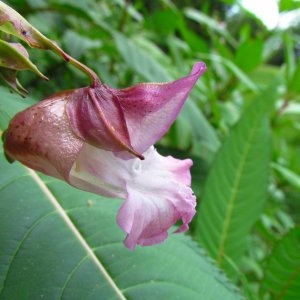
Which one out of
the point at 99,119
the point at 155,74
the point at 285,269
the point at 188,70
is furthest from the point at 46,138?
the point at 188,70

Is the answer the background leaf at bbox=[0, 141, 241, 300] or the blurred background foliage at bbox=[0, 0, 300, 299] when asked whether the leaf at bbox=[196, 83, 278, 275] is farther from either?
the background leaf at bbox=[0, 141, 241, 300]

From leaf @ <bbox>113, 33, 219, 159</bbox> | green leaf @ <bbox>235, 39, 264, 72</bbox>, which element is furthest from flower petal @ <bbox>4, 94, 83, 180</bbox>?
green leaf @ <bbox>235, 39, 264, 72</bbox>

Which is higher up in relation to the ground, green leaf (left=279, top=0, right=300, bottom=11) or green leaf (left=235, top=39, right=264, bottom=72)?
green leaf (left=279, top=0, right=300, bottom=11)

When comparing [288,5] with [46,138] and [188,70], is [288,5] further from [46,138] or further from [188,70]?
[46,138]

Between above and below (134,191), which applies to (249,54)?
below

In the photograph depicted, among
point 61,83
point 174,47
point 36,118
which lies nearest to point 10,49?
point 36,118

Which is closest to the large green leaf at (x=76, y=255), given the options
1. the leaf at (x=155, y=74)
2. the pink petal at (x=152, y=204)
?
the pink petal at (x=152, y=204)
